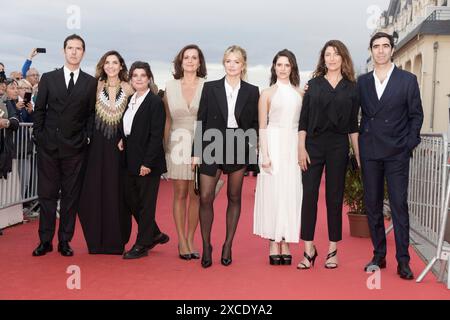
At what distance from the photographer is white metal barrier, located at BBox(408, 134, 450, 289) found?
5.18 meters

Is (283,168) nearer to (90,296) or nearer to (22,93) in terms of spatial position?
(90,296)

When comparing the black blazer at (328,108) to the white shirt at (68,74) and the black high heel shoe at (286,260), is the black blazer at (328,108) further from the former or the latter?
the white shirt at (68,74)

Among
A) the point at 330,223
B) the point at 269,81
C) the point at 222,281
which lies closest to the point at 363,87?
the point at 269,81

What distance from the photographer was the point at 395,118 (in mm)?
5379

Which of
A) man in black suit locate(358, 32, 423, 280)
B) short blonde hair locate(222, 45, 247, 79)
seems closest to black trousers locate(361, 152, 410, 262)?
man in black suit locate(358, 32, 423, 280)

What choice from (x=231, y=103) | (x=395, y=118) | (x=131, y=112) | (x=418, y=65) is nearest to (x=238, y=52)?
(x=231, y=103)

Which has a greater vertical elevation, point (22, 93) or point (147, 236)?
point (22, 93)

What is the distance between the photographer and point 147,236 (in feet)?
20.0

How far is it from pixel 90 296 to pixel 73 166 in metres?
1.95

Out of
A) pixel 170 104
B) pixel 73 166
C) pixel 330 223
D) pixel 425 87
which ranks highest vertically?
pixel 425 87

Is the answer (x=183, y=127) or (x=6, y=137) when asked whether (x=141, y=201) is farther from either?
(x=6, y=137)

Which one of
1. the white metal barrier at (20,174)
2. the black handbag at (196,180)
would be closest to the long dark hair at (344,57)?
the black handbag at (196,180)

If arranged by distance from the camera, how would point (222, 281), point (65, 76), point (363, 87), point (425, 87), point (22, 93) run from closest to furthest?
point (222, 281) < point (363, 87) < point (65, 76) < point (22, 93) < point (425, 87)

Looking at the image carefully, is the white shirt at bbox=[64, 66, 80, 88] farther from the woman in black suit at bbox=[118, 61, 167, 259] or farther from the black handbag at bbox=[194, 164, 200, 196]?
the black handbag at bbox=[194, 164, 200, 196]
